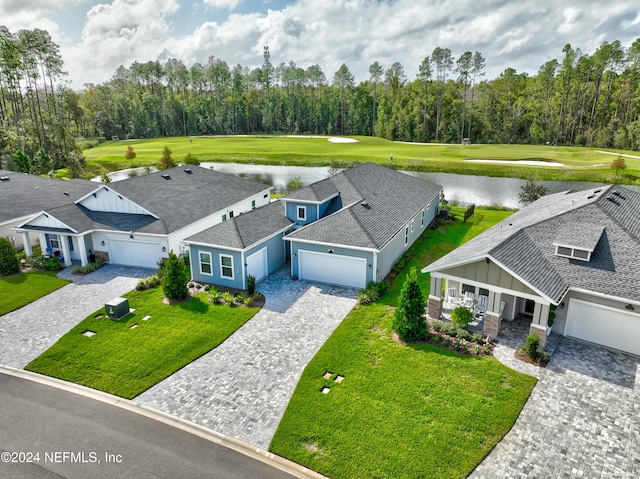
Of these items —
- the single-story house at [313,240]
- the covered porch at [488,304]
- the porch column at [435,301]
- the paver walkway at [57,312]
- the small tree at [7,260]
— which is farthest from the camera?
the small tree at [7,260]

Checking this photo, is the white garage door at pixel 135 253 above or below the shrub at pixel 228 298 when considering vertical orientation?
above

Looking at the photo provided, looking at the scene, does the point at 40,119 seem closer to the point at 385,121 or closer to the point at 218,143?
the point at 218,143

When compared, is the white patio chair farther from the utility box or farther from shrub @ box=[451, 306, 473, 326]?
the utility box

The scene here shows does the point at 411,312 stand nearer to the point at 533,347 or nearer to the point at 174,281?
the point at 533,347

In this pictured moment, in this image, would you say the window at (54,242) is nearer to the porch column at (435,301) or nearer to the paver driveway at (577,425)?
the porch column at (435,301)

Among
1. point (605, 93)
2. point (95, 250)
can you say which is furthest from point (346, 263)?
point (605, 93)

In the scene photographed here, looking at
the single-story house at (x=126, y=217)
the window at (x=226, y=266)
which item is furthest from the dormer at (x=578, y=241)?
the single-story house at (x=126, y=217)

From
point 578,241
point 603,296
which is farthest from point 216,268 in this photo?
point 603,296
